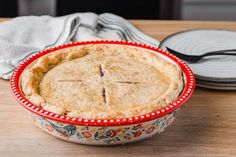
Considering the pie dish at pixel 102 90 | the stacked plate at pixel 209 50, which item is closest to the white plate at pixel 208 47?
the stacked plate at pixel 209 50

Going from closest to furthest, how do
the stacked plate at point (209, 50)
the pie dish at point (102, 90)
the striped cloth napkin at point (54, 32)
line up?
the pie dish at point (102, 90) < the stacked plate at point (209, 50) < the striped cloth napkin at point (54, 32)

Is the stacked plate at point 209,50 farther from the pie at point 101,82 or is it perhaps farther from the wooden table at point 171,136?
the pie at point 101,82

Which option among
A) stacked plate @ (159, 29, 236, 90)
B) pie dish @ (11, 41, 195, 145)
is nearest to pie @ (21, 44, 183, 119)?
pie dish @ (11, 41, 195, 145)

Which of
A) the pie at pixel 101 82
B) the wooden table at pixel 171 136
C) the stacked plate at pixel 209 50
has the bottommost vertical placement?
the wooden table at pixel 171 136

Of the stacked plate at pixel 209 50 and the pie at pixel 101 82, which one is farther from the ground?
the pie at pixel 101 82

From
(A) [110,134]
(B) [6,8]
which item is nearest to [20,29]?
(A) [110,134]

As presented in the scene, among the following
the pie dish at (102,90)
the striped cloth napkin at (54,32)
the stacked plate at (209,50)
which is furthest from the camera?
the striped cloth napkin at (54,32)

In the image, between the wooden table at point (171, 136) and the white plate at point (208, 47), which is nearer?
the wooden table at point (171, 136)

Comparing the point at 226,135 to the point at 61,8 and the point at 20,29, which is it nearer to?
the point at 20,29

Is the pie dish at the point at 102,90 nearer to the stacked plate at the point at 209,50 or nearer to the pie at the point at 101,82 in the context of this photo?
the pie at the point at 101,82
